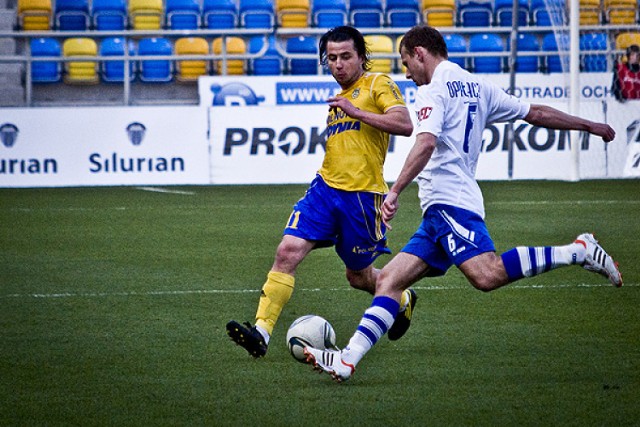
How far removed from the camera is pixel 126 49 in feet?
66.1

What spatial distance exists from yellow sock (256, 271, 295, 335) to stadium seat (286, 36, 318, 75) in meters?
15.6

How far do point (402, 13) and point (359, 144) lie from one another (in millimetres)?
17154

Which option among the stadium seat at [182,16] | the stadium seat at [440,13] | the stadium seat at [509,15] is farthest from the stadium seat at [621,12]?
the stadium seat at [182,16]

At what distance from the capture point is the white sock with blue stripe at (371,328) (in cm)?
560

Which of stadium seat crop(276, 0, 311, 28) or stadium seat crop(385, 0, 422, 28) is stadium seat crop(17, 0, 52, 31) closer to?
stadium seat crop(276, 0, 311, 28)

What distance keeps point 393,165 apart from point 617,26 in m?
4.73

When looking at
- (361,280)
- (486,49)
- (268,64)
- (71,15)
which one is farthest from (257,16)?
(361,280)

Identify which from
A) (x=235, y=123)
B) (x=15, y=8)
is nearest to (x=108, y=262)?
(x=235, y=123)

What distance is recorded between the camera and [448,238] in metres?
5.68

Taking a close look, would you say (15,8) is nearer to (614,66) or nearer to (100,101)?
(100,101)

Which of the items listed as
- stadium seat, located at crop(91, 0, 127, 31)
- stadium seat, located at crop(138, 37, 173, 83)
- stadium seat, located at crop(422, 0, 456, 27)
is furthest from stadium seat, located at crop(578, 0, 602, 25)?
stadium seat, located at crop(91, 0, 127, 31)

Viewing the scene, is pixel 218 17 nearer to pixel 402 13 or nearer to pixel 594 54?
pixel 402 13

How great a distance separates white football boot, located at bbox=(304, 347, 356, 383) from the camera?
18.2 ft

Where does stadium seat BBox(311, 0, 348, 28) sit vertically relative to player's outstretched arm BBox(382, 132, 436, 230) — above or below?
above
